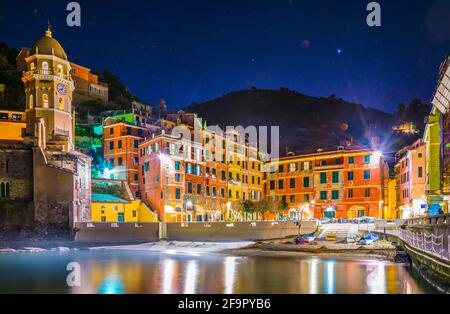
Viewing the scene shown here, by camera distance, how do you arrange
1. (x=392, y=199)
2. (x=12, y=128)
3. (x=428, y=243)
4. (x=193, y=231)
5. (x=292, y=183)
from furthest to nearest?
(x=292, y=183) → (x=392, y=199) → (x=12, y=128) → (x=193, y=231) → (x=428, y=243)

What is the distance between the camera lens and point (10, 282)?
28.0m

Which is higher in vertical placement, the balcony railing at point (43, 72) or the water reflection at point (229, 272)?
the balcony railing at point (43, 72)

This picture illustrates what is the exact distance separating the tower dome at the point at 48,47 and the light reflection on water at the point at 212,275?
29.7 m

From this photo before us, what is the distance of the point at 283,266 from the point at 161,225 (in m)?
23.4

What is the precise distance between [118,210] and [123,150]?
1153cm

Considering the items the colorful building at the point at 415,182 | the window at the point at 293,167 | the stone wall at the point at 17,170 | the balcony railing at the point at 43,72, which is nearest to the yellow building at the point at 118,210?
the stone wall at the point at 17,170

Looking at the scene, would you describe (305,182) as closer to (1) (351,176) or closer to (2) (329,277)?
(1) (351,176)

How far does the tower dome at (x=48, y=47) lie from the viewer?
59.9m

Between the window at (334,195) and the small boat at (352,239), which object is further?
the window at (334,195)

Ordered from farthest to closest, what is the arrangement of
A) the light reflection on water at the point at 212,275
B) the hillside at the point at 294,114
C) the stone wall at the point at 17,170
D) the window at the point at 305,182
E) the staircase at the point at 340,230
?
the hillside at the point at 294,114, the window at the point at 305,182, the stone wall at the point at 17,170, the staircase at the point at 340,230, the light reflection on water at the point at 212,275

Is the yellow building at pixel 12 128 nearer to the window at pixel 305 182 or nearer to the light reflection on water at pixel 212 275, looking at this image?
the light reflection on water at pixel 212 275

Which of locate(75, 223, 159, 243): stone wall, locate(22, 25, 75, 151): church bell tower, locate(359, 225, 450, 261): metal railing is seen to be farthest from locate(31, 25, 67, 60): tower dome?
locate(359, 225, 450, 261): metal railing

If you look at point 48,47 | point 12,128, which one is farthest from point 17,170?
point 48,47

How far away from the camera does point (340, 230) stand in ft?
170
